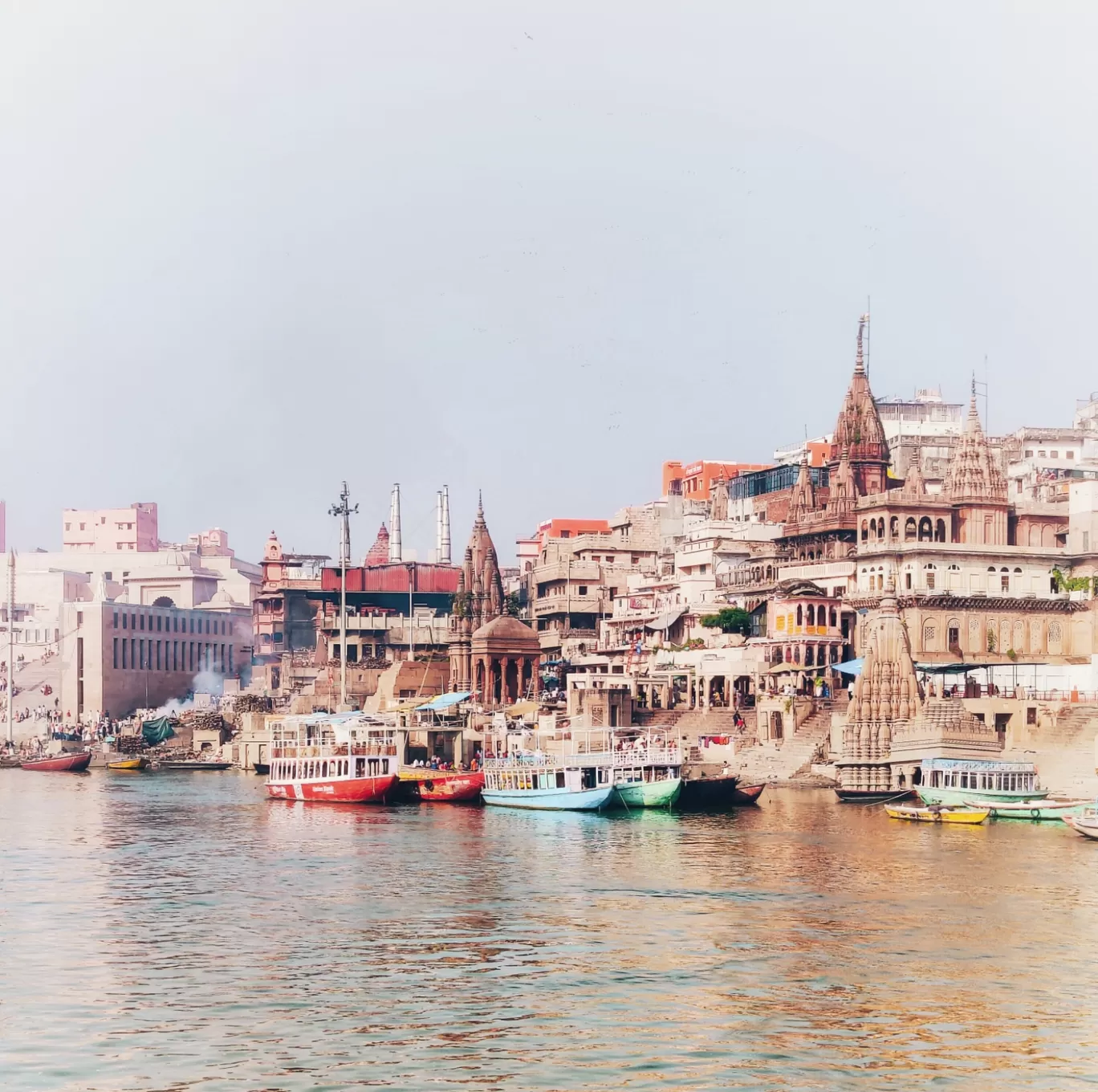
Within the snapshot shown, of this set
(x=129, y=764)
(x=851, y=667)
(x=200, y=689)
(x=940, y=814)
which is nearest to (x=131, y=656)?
(x=200, y=689)

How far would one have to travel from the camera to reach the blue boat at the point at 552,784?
7081 centimetres

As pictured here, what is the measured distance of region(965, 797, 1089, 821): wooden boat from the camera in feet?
Result: 210

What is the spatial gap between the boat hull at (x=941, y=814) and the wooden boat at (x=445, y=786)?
61.8 ft

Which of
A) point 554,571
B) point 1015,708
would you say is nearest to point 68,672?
point 554,571

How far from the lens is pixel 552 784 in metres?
72.6

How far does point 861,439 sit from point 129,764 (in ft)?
159

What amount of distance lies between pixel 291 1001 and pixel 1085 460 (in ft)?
299

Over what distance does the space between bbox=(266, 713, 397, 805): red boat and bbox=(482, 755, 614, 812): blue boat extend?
5.49 meters

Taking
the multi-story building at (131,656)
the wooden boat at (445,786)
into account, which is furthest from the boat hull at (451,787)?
the multi-story building at (131,656)

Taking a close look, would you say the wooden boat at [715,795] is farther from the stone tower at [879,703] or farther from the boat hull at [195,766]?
the boat hull at [195,766]

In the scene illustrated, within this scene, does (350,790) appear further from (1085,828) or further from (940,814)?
(1085,828)

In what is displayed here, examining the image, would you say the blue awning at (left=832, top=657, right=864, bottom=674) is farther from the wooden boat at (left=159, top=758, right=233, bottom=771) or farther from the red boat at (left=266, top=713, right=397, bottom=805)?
the wooden boat at (left=159, top=758, right=233, bottom=771)

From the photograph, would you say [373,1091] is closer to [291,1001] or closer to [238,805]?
[291,1001]

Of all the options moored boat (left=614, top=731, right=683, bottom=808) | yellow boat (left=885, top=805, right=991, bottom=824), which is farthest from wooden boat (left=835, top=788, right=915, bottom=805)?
moored boat (left=614, top=731, right=683, bottom=808)
